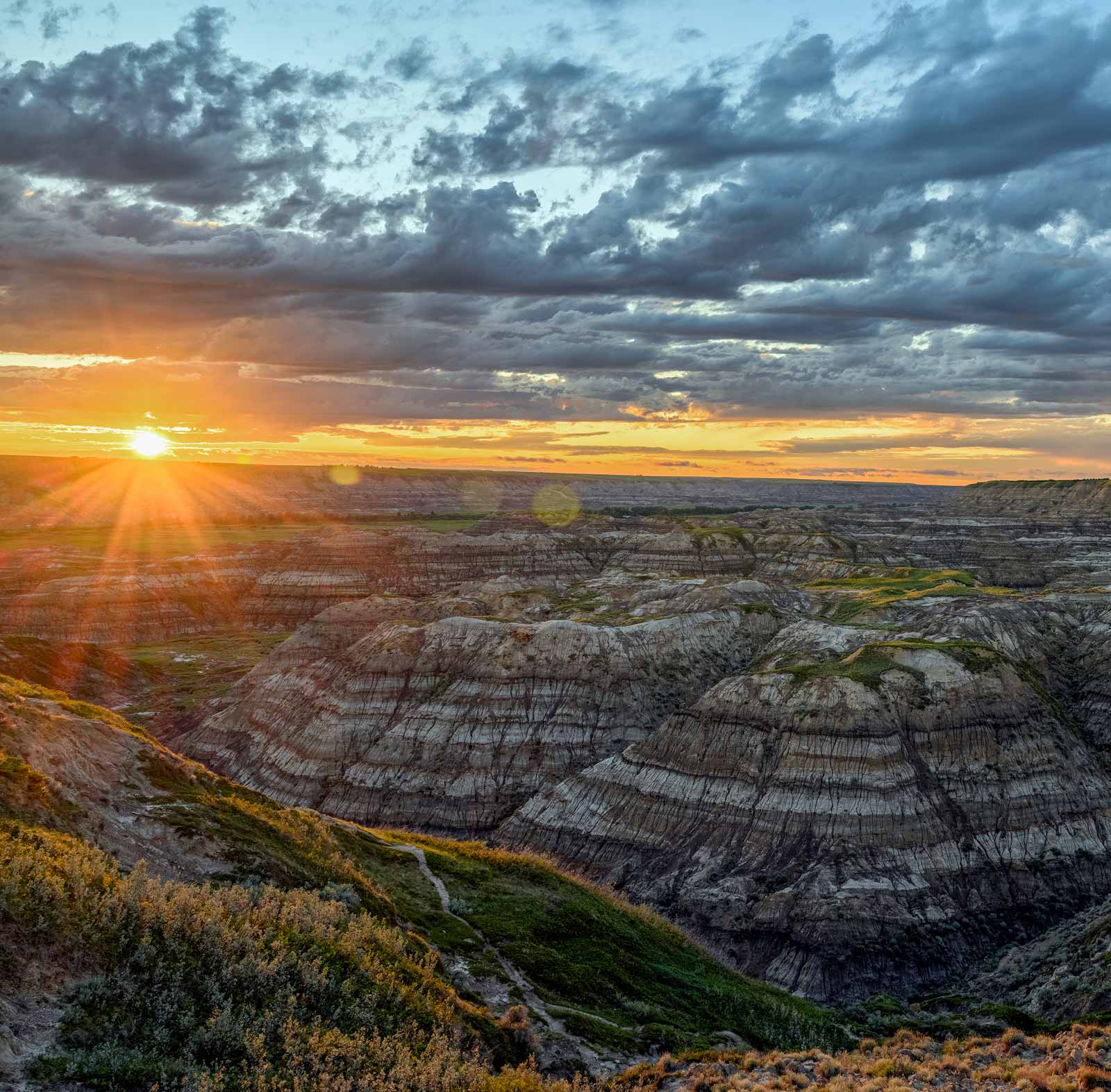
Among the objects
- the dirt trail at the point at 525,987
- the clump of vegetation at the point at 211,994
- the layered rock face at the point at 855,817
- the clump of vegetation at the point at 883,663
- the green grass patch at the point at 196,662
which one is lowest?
the green grass patch at the point at 196,662

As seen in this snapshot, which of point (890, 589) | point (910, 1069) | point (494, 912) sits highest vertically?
point (890, 589)

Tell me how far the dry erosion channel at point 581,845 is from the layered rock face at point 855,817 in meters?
0.21

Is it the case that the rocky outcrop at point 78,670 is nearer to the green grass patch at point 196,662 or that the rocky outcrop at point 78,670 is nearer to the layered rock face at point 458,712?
the green grass patch at point 196,662

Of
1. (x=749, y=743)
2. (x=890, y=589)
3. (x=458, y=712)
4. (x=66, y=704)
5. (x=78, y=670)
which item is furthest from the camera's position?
(x=78, y=670)

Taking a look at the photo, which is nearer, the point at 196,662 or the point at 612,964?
the point at 612,964

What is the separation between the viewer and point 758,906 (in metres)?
48.3

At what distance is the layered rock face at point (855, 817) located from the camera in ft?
152

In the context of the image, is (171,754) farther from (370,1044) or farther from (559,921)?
(370,1044)

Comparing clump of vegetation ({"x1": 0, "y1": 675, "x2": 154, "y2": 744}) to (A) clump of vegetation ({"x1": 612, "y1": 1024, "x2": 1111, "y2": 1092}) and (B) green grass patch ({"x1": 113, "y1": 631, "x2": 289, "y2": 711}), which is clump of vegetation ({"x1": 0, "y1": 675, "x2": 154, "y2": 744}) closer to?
(A) clump of vegetation ({"x1": 612, "y1": 1024, "x2": 1111, "y2": 1092})

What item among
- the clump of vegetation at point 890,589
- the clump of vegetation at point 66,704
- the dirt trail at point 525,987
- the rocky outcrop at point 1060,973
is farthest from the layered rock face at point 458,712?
the clump of vegetation at point 66,704

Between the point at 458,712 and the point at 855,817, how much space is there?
3419cm

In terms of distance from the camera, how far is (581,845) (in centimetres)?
5712

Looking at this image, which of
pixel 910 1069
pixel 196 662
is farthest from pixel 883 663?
pixel 196 662

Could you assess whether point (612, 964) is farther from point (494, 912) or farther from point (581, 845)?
point (581, 845)
